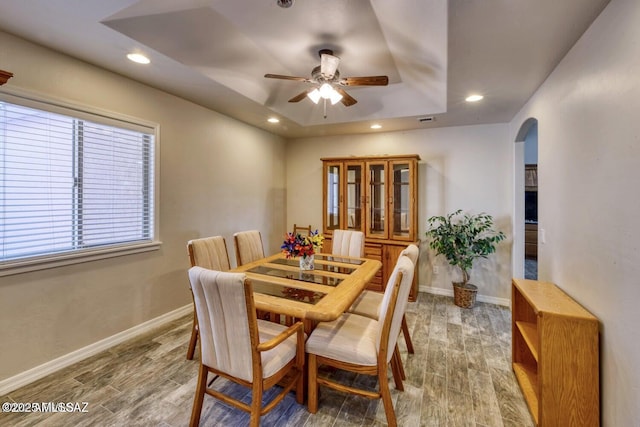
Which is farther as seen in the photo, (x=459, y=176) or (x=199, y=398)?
(x=459, y=176)

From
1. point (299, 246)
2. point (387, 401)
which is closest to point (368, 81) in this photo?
point (299, 246)

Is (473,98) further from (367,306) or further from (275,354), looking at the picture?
(275,354)

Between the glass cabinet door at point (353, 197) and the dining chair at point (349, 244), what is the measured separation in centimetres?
84

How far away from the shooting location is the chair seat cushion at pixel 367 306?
219 centimetres

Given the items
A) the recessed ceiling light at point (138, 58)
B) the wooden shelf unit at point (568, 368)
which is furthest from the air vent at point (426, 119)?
the recessed ceiling light at point (138, 58)

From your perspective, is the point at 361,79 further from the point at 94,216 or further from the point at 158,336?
the point at 158,336

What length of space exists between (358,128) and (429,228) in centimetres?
184

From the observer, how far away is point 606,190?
4.83 ft

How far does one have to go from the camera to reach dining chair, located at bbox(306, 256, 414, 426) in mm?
1607

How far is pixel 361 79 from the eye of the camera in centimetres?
226

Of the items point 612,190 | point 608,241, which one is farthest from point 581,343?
point 612,190

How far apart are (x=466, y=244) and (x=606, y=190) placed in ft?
6.97

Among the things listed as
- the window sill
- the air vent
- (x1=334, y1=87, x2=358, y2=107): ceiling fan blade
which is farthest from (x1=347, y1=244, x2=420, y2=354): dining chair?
the window sill

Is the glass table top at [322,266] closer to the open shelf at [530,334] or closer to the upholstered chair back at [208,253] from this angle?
the upholstered chair back at [208,253]
